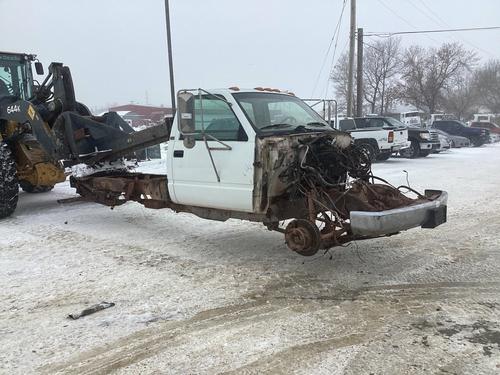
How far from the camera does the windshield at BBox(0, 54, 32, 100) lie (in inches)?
396

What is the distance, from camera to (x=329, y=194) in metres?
5.53

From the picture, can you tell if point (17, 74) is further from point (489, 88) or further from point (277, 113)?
point (489, 88)

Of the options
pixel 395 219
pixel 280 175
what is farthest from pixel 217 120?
pixel 395 219

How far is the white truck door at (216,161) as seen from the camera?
5.59 meters

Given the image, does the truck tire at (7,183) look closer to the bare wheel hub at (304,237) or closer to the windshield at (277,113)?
the windshield at (277,113)

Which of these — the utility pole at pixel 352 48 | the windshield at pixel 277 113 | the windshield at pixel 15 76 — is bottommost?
the windshield at pixel 277 113

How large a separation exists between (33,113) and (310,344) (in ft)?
21.7

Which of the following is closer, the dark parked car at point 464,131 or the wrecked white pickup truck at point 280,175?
the wrecked white pickup truck at point 280,175

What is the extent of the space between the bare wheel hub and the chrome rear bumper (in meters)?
0.39

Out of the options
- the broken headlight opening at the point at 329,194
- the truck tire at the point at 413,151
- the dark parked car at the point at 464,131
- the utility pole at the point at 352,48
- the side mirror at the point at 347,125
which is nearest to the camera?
the broken headlight opening at the point at 329,194

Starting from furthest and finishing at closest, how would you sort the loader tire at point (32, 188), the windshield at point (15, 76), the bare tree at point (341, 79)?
the bare tree at point (341, 79) < the loader tire at point (32, 188) < the windshield at point (15, 76)

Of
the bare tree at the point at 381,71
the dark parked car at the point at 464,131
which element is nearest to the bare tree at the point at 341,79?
the bare tree at the point at 381,71

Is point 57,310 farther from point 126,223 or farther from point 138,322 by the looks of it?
point 126,223

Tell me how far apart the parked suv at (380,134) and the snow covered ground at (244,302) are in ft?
35.6
